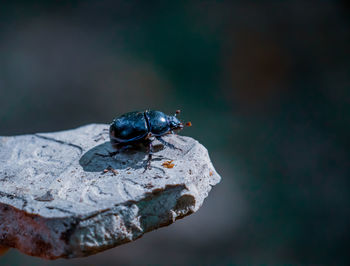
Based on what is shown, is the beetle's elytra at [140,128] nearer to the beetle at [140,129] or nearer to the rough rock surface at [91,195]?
the beetle at [140,129]

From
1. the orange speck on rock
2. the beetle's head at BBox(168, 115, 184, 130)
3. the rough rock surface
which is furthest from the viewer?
the beetle's head at BBox(168, 115, 184, 130)

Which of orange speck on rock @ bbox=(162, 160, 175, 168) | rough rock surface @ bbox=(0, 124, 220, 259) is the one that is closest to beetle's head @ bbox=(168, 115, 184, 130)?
rough rock surface @ bbox=(0, 124, 220, 259)

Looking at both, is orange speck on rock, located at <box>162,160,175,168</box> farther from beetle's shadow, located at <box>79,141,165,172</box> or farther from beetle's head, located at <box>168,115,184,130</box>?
beetle's head, located at <box>168,115,184,130</box>

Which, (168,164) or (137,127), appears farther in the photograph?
(137,127)

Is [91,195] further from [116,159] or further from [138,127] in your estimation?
[138,127]

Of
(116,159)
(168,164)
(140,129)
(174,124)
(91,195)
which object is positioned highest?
(174,124)

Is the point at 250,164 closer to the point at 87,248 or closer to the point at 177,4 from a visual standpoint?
the point at 177,4

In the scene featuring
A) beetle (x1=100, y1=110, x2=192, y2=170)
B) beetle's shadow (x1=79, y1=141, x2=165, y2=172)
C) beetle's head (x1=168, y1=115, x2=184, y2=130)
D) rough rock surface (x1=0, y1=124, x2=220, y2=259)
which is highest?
beetle's head (x1=168, y1=115, x2=184, y2=130)

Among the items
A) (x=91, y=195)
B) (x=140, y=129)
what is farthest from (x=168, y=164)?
(x=91, y=195)
